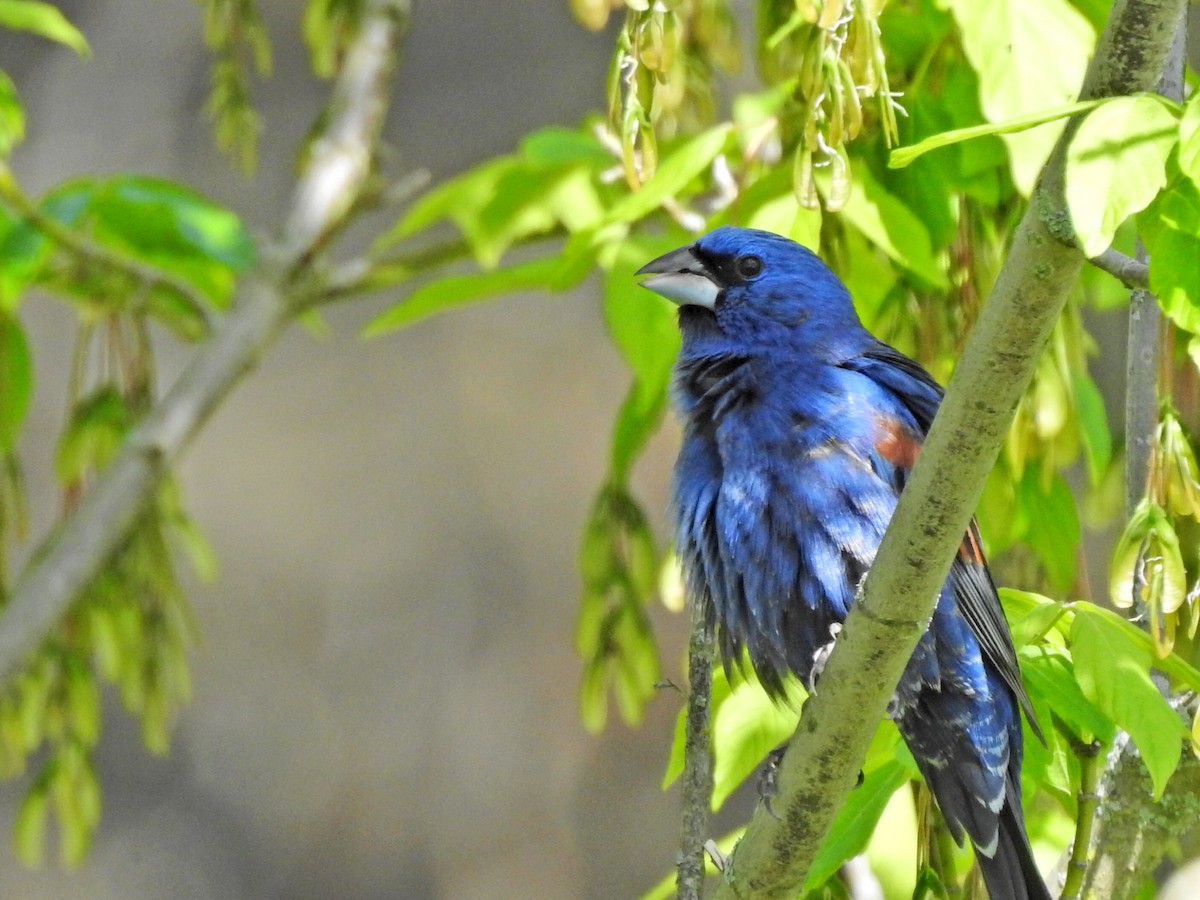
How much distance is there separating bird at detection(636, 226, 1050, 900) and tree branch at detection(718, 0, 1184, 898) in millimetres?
487

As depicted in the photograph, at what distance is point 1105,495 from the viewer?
3.25m

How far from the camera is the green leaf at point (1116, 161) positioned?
4.60 ft

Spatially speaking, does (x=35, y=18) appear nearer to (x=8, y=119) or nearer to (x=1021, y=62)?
(x=8, y=119)

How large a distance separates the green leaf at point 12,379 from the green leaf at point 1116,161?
7.12 feet

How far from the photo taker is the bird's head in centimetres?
268

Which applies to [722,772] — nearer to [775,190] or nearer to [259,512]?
[775,190]

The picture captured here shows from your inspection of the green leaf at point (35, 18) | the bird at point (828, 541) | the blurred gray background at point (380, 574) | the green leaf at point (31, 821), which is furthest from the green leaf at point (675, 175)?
the blurred gray background at point (380, 574)

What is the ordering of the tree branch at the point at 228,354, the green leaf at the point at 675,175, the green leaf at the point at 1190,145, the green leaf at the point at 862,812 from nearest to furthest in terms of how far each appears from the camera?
the green leaf at the point at 1190,145 < the green leaf at the point at 862,812 < the green leaf at the point at 675,175 < the tree branch at the point at 228,354

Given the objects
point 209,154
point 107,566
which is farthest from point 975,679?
point 209,154

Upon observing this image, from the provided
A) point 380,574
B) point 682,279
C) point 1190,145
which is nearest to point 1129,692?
point 1190,145

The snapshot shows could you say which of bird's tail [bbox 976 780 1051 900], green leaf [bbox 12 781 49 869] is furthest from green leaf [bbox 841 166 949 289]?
green leaf [bbox 12 781 49 869]

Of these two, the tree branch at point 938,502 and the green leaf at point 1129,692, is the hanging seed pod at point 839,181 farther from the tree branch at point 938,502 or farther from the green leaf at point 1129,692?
the green leaf at point 1129,692

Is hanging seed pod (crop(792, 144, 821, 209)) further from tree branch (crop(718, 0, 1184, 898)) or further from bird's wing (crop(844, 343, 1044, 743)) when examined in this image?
bird's wing (crop(844, 343, 1044, 743))

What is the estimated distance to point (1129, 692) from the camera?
1776 millimetres
